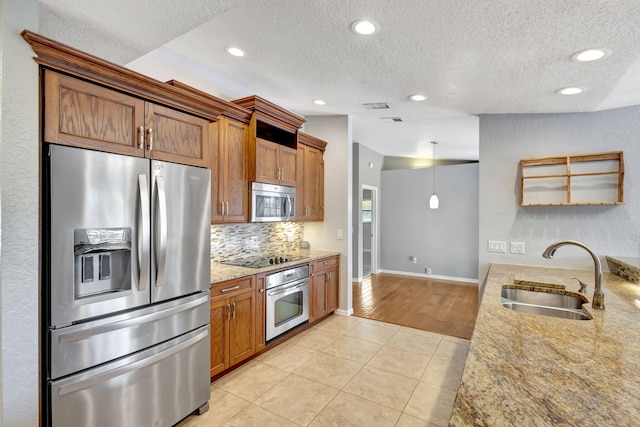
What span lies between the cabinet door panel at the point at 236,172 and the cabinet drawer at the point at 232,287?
60 cm

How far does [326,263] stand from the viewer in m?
3.90

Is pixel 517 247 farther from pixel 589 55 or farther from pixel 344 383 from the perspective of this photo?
pixel 344 383

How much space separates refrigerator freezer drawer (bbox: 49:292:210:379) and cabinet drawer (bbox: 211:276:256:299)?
31cm

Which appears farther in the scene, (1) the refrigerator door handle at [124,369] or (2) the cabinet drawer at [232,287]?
(2) the cabinet drawer at [232,287]

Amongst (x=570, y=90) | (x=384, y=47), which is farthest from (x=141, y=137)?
(x=570, y=90)

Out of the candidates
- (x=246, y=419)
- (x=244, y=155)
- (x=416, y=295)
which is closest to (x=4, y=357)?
(x=246, y=419)

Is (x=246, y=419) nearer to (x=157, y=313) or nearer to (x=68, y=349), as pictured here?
(x=157, y=313)

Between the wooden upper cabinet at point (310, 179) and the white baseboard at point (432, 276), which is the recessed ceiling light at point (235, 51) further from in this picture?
the white baseboard at point (432, 276)

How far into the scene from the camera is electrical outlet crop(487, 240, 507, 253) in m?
3.33

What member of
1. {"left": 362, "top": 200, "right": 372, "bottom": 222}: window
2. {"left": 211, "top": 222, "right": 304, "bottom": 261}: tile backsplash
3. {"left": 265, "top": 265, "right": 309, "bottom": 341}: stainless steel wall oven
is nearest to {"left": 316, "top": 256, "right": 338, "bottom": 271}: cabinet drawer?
{"left": 265, "top": 265, "right": 309, "bottom": 341}: stainless steel wall oven

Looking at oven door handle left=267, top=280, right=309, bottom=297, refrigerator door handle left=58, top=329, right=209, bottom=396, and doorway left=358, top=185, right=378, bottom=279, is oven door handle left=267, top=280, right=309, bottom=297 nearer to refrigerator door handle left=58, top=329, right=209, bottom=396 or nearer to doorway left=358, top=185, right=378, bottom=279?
refrigerator door handle left=58, top=329, right=209, bottom=396

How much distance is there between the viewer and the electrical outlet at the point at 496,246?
3331mm

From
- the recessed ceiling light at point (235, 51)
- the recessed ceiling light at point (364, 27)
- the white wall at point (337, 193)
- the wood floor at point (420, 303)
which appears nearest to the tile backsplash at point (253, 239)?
the white wall at point (337, 193)

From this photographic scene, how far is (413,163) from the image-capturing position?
7.50 m
